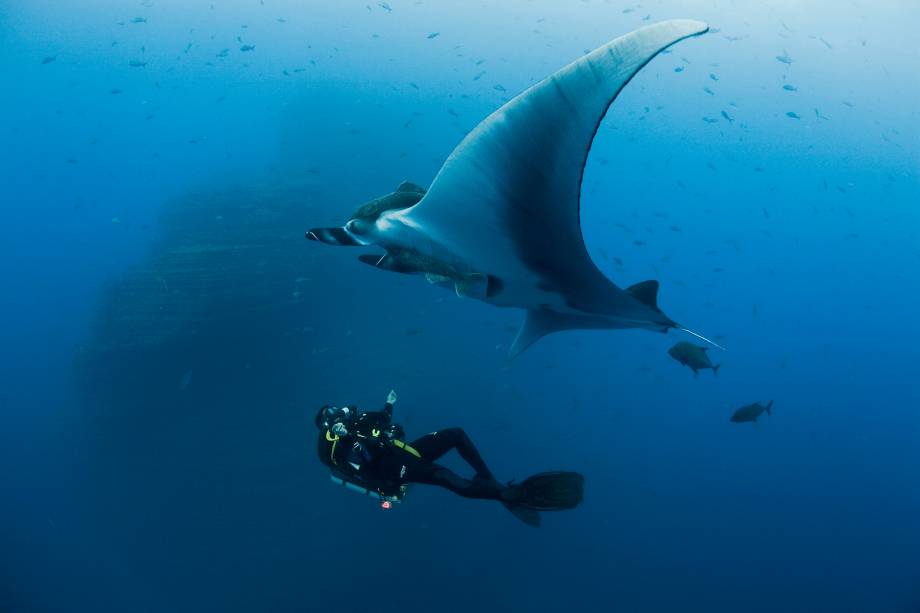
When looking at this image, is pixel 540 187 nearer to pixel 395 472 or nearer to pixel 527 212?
pixel 527 212

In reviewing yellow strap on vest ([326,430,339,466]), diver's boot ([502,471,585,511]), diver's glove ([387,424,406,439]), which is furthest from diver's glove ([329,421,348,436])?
diver's boot ([502,471,585,511])

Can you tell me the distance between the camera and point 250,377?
1187cm

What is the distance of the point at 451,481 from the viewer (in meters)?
4.09

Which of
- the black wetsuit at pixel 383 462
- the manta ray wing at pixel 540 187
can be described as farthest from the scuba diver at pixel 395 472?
the manta ray wing at pixel 540 187

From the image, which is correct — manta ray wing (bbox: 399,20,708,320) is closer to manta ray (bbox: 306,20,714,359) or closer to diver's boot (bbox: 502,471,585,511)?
manta ray (bbox: 306,20,714,359)

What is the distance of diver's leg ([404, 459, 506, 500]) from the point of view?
4.04 m

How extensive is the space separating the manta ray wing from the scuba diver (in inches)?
60.9

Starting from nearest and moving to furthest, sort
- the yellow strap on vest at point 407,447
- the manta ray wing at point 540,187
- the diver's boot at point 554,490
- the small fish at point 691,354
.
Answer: the manta ray wing at point 540,187
the diver's boot at point 554,490
the yellow strap on vest at point 407,447
the small fish at point 691,354

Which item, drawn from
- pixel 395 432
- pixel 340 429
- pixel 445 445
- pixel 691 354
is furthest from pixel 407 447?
pixel 691 354

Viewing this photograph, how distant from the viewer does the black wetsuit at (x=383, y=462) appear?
4.05 metres

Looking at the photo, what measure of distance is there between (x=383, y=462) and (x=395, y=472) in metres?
0.14

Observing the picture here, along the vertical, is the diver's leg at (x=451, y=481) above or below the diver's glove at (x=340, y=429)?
below

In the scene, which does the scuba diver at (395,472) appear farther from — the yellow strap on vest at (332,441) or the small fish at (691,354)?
the small fish at (691,354)

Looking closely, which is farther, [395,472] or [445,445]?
[445,445]
